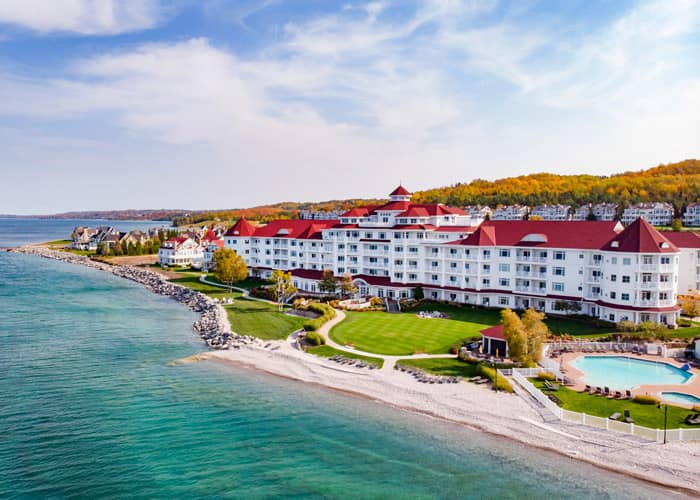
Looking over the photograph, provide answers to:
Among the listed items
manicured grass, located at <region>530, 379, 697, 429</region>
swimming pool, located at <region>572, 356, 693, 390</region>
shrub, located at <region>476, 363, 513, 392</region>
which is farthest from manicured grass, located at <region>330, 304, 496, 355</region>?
manicured grass, located at <region>530, 379, 697, 429</region>

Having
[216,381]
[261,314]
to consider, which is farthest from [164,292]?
[216,381]

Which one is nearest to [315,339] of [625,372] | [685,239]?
[625,372]

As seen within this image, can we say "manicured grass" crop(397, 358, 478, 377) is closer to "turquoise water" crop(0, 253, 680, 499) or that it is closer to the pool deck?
"turquoise water" crop(0, 253, 680, 499)

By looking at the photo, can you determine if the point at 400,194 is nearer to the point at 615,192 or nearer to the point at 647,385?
the point at 647,385

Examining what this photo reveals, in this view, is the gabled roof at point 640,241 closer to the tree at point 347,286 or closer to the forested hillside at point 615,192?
the tree at point 347,286

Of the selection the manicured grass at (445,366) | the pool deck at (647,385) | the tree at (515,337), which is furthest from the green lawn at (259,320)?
the pool deck at (647,385)

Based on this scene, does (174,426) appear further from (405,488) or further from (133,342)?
(133,342)
